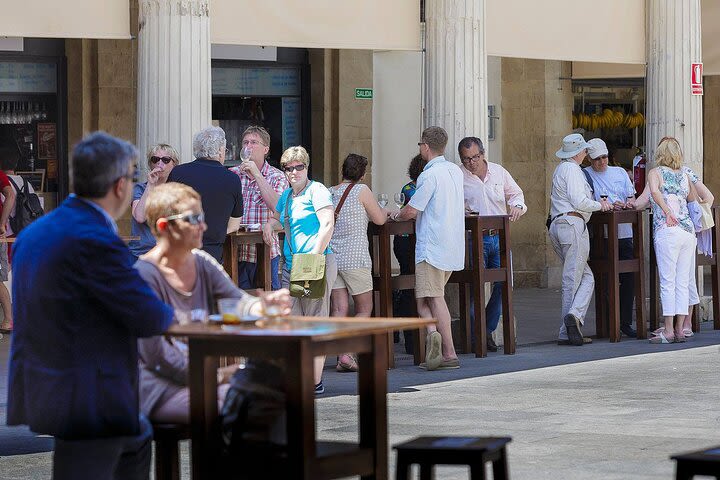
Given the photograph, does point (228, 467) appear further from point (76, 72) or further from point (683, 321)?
point (76, 72)

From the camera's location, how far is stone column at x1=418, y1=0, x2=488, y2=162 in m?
13.2

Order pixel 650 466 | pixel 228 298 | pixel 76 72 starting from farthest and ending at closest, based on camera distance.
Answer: pixel 76 72 → pixel 650 466 → pixel 228 298

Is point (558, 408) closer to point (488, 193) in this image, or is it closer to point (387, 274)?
point (387, 274)

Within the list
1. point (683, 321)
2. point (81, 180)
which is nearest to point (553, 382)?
point (683, 321)

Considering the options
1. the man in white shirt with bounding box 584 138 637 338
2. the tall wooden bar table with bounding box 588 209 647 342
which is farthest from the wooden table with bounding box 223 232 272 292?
the man in white shirt with bounding box 584 138 637 338

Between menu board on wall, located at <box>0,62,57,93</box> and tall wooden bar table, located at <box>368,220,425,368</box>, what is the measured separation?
17.8 feet

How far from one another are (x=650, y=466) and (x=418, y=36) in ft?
20.7

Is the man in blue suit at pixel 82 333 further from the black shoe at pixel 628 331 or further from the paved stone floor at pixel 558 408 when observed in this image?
the black shoe at pixel 628 331

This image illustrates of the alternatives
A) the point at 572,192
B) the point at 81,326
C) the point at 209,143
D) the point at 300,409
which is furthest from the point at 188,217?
the point at 572,192

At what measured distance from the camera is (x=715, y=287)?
14.9 m

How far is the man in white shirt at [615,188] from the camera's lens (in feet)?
45.0

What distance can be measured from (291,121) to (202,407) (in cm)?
1255

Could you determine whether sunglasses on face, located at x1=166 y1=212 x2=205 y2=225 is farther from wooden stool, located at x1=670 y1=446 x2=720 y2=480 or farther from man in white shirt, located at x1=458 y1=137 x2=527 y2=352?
man in white shirt, located at x1=458 y1=137 x2=527 y2=352

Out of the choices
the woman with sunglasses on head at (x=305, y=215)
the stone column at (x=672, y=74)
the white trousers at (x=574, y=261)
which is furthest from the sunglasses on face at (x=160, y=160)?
the stone column at (x=672, y=74)
